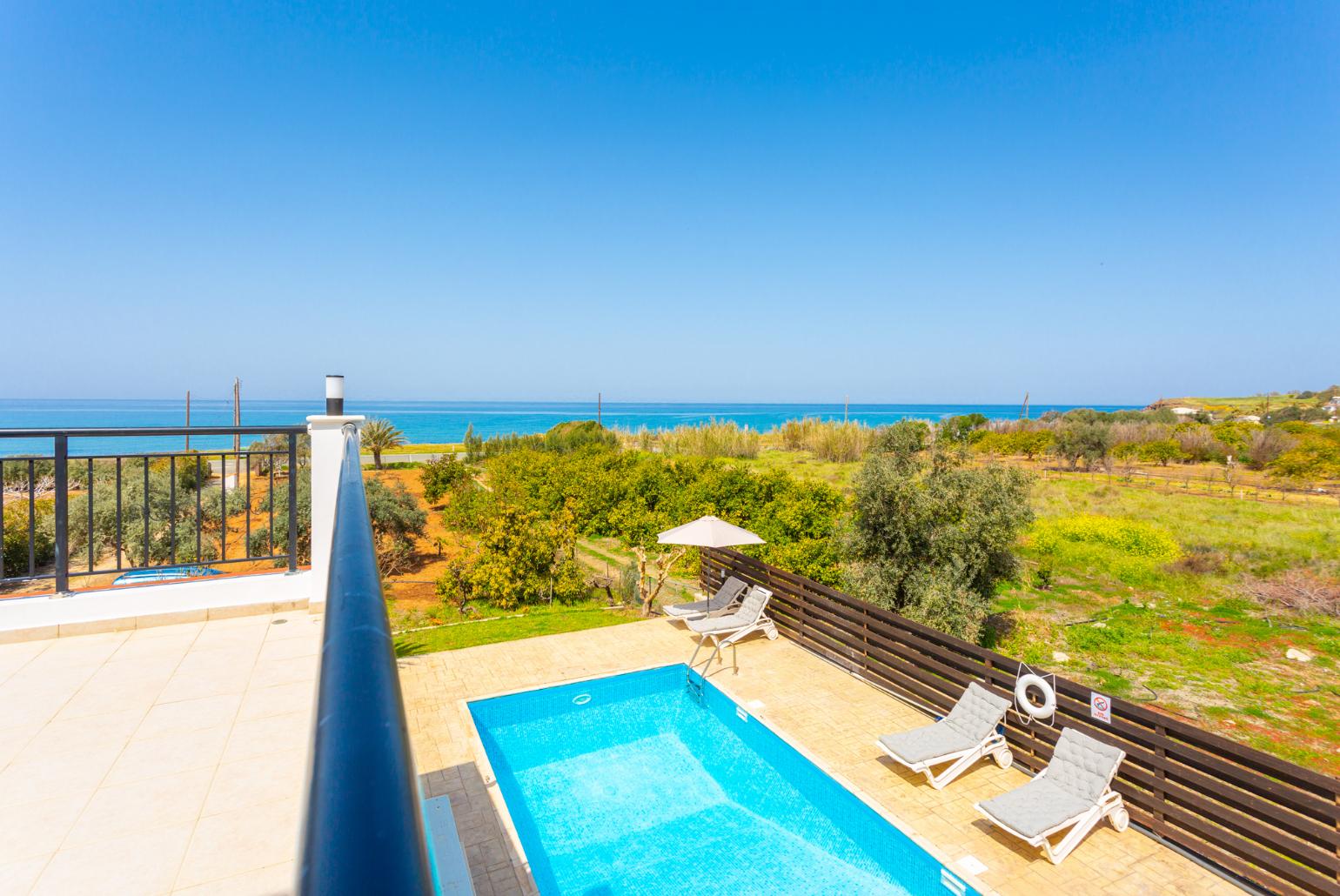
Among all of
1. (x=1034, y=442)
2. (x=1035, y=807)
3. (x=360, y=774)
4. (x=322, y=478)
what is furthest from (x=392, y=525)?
(x=1034, y=442)

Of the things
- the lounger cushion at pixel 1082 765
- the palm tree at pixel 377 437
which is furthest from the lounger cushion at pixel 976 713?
the palm tree at pixel 377 437

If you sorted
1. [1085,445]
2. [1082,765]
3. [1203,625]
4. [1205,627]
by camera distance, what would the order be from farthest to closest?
1. [1085,445]
2. [1203,625]
3. [1205,627]
4. [1082,765]

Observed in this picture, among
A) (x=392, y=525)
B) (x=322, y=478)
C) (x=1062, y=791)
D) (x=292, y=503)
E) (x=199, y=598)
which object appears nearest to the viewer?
(x=199, y=598)

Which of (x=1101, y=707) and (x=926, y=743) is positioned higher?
(x=1101, y=707)

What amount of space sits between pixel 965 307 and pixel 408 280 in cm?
3052

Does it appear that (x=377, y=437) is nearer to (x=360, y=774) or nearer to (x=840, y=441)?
(x=840, y=441)

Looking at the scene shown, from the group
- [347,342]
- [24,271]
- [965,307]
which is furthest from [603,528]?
[347,342]

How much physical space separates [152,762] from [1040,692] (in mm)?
6268

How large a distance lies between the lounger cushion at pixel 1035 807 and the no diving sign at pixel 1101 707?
2.16 ft

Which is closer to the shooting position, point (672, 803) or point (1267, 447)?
point (672, 803)

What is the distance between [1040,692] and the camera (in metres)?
5.59

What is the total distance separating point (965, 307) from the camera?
35.2m

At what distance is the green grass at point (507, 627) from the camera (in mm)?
8398

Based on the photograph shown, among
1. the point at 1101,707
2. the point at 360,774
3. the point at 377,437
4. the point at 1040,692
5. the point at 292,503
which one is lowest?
the point at 1040,692
